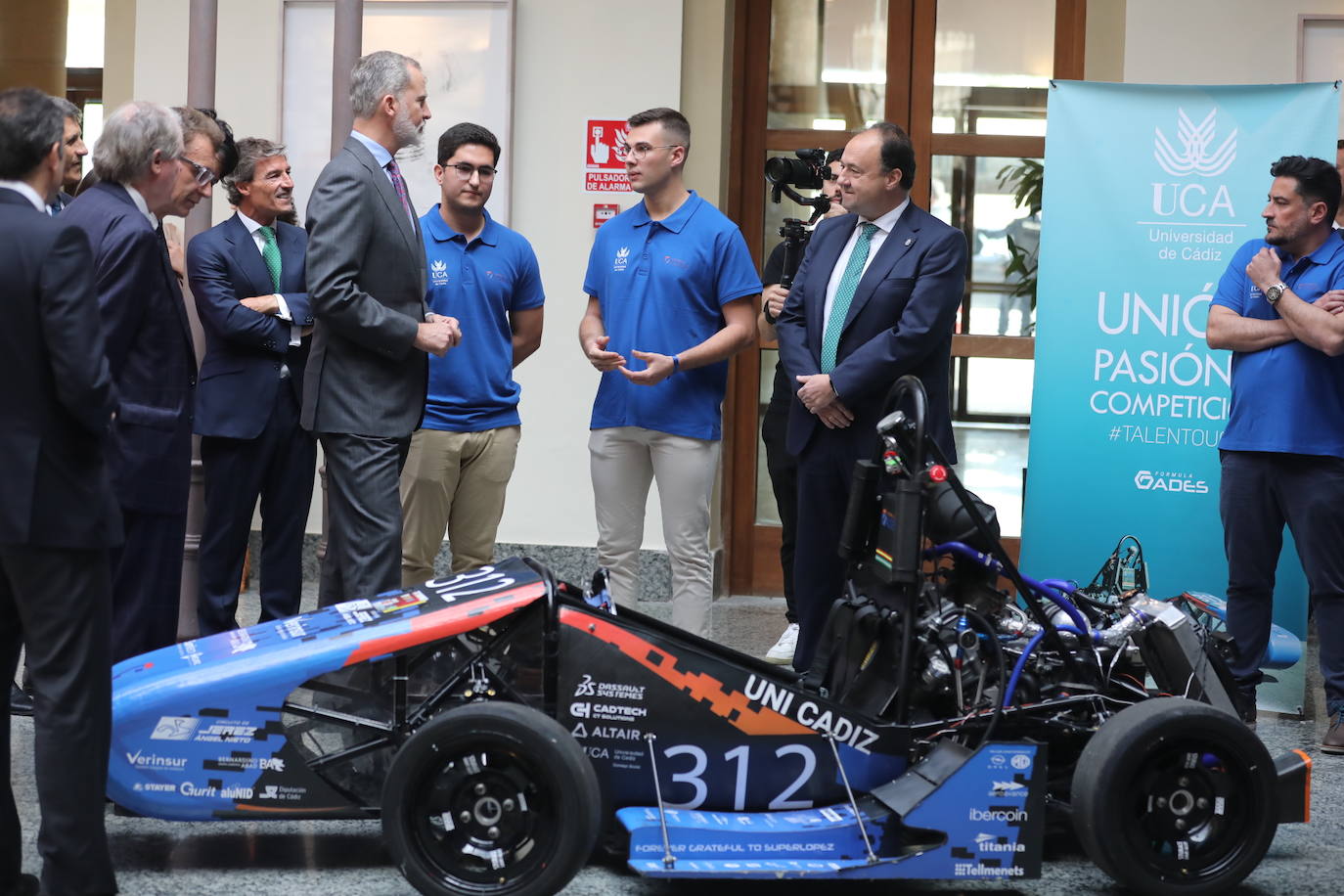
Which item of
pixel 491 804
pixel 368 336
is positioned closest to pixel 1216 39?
pixel 368 336

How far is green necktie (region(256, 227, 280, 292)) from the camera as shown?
16.7ft

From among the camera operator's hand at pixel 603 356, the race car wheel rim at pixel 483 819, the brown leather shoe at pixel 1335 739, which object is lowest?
the brown leather shoe at pixel 1335 739

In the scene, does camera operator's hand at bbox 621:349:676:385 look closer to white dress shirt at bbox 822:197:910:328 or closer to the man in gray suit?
white dress shirt at bbox 822:197:910:328

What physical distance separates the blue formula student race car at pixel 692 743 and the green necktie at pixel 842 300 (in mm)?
1180

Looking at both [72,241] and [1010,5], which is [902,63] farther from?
[72,241]

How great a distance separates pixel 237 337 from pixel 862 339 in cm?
192

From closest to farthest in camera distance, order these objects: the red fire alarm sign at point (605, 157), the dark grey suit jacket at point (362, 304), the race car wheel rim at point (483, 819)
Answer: the race car wheel rim at point (483, 819) < the dark grey suit jacket at point (362, 304) < the red fire alarm sign at point (605, 157)

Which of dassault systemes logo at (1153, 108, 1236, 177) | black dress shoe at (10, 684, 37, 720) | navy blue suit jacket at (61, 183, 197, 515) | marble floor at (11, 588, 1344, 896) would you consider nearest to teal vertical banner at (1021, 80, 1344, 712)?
dassault systemes logo at (1153, 108, 1236, 177)

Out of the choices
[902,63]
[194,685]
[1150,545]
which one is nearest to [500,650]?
[194,685]

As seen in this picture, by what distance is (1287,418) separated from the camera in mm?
4801

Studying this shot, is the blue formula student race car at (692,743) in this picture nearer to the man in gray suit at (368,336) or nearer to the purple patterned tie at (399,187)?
the man in gray suit at (368,336)

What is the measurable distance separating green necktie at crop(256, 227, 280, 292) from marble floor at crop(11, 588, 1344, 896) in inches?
71.7

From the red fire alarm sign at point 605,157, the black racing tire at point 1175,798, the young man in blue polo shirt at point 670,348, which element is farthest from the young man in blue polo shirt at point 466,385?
the black racing tire at point 1175,798

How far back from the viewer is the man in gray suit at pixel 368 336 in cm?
404
